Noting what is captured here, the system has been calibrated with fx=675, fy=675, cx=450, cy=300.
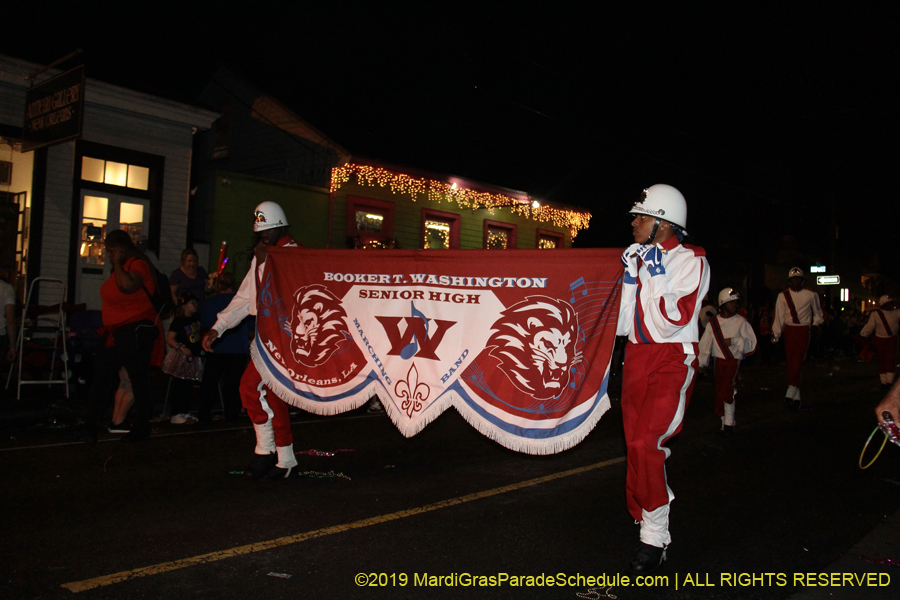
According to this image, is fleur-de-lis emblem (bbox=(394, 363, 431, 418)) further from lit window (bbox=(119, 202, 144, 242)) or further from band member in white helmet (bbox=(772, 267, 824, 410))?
lit window (bbox=(119, 202, 144, 242))

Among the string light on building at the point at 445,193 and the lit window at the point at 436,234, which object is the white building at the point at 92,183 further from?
the lit window at the point at 436,234

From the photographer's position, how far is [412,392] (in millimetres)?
5086

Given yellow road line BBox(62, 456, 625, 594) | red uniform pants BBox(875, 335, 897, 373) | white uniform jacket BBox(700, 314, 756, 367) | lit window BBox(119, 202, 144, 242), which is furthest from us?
lit window BBox(119, 202, 144, 242)

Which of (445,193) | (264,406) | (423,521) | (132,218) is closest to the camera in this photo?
(423,521)

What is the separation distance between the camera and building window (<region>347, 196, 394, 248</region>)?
63.7ft

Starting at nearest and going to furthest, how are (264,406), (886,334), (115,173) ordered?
(264,406)
(886,334)
(115,173)

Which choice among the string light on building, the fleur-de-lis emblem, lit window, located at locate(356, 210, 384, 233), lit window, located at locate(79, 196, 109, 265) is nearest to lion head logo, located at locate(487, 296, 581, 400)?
the fleur-de-lis emblem

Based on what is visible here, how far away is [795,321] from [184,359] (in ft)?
30.4

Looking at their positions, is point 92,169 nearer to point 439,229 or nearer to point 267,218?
point 267,218

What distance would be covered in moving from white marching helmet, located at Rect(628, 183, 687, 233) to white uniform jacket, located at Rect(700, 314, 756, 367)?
15.6ft

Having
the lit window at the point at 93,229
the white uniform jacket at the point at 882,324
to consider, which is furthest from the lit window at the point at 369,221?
the white uniform jacket at the point at 882,324

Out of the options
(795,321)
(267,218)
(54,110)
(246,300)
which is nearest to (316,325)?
(246,300)

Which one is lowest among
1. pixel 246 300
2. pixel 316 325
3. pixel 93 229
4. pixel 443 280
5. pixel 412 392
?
pixel 412 392

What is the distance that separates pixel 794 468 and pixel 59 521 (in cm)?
627
